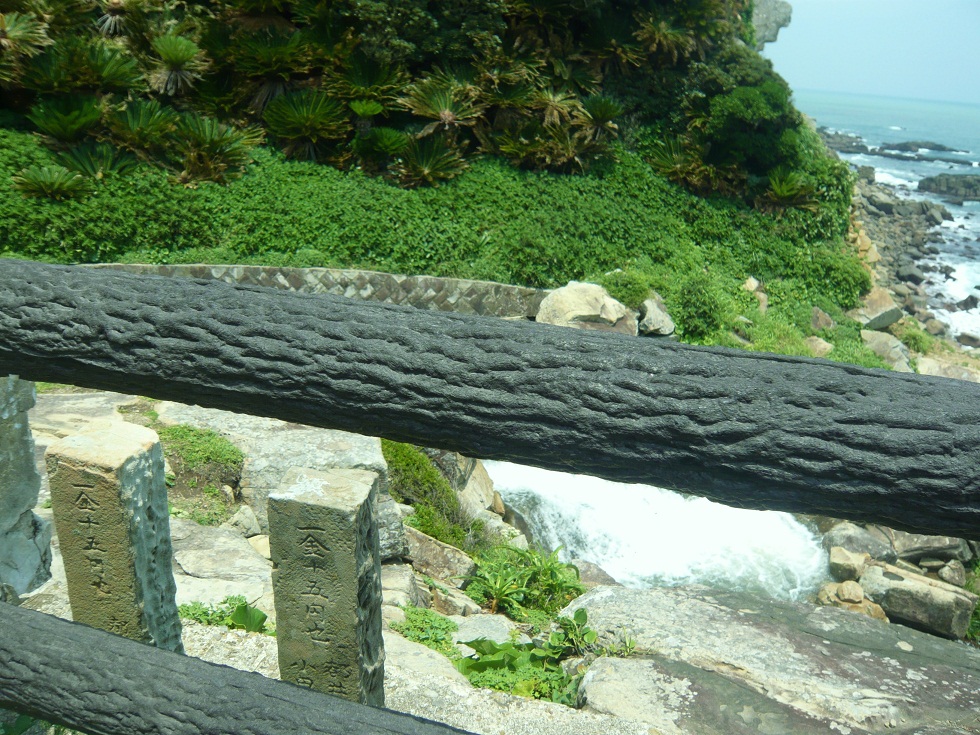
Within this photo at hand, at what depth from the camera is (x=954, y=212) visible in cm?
3167

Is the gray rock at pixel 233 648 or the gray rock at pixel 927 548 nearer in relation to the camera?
the gray rock at pixel 233 648

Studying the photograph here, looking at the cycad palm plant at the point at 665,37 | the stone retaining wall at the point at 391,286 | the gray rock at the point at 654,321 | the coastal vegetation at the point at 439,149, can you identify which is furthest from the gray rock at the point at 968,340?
the stone retaining wall at the point at 391,286

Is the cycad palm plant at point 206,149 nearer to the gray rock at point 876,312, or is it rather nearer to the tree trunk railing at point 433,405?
the gray rock at point 876,312

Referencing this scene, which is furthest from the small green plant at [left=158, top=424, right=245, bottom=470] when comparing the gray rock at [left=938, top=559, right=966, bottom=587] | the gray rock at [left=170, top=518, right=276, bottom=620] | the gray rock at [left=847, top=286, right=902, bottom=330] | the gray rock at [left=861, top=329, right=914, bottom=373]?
the gray rock at [left=847, top=286, right=902, bottom=330]

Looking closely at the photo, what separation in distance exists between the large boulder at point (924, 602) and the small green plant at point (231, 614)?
21.4 ft

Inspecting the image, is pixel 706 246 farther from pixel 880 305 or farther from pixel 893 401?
pixel 893 401

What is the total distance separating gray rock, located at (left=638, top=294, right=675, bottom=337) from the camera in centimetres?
1301

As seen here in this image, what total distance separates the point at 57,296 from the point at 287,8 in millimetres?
14272

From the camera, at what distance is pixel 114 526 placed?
Answer: 2.54 meters

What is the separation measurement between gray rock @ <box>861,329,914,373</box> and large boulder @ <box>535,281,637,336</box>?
473 cm

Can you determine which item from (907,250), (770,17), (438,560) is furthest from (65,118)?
(770,17)

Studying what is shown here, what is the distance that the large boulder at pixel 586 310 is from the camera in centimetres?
1205

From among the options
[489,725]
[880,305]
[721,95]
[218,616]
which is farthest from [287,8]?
[489,725]

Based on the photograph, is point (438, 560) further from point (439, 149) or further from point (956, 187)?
point (956, 187)
